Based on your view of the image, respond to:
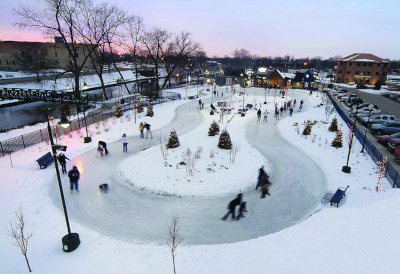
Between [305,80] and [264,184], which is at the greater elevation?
[305,80]

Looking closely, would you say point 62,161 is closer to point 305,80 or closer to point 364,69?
point 305,80

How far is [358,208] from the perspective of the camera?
10773 mm

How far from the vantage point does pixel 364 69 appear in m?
68.4

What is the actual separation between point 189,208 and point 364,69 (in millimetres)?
77538

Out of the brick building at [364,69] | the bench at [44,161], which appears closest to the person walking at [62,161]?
the bench at [44,161]

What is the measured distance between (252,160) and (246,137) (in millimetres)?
5668

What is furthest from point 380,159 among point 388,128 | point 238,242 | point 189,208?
point 189,208

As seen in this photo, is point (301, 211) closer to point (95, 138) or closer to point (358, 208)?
point (358, 208)

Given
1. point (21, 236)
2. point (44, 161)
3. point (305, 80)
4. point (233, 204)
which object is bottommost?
point (44, 161)

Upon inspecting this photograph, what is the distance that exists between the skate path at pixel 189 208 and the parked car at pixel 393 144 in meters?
7.03

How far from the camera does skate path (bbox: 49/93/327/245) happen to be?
944cm

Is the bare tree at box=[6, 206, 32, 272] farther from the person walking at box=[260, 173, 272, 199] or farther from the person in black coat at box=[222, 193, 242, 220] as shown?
the person walking at box=[260, 173, 272, 199]

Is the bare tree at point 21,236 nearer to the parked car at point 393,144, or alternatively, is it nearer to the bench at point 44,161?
the bench at point 44,161

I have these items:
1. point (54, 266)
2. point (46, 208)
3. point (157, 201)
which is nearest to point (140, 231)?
point (157, 201)
